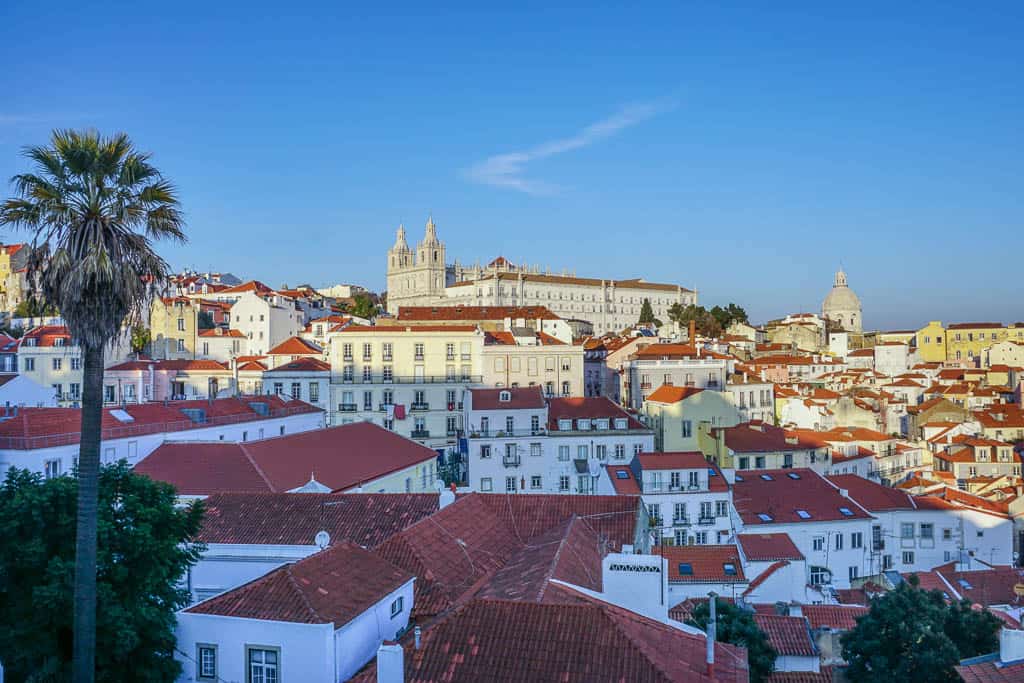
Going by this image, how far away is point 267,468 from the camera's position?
2569cm

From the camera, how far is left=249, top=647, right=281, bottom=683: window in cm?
1164

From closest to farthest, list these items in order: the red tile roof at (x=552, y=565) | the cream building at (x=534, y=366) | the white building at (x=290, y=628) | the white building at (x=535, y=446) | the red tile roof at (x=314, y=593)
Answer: the white building at (x=290, y=628), the red tile roof at (x=314, y=593), the red tile roof at (x=552, y=565), the white building at (x=535, y=446), the cream building at (x=534, y=366)

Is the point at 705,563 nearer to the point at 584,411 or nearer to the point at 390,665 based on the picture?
the point at 584,411

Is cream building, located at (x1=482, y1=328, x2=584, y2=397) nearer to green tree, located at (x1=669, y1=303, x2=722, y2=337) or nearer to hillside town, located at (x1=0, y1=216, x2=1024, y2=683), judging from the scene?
hillside town, located at (x1=0, y1=216, x2=1024, y2=683)

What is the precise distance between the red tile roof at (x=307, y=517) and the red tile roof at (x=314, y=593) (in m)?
4.31

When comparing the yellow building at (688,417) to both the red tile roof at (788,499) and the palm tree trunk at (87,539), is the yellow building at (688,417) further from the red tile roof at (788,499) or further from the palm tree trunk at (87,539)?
the palm tree trunk at (87,539)

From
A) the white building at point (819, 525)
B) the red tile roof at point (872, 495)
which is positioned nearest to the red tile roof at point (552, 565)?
the white building at point (819, 525)

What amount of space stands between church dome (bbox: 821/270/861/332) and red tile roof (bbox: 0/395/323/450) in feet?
457

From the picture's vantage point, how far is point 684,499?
115 ft

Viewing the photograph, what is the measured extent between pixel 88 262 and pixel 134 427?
2154cm

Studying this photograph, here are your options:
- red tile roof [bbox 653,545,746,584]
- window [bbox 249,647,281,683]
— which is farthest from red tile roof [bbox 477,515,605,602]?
red tile roof [bbox 653,545,746,584]

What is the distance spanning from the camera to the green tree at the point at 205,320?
79938 millimetres

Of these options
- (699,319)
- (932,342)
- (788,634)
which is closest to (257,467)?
(788,634)

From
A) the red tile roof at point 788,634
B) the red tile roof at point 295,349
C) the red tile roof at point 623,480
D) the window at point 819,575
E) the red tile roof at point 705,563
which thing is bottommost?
the window at point 819,575
